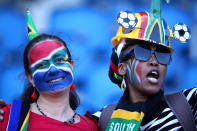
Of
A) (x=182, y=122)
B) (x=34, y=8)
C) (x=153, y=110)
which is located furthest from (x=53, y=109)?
(x=34, y=8)

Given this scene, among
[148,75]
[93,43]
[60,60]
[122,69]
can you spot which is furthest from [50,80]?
[93,43]

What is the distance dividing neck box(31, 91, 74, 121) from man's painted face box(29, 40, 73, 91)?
85 mm

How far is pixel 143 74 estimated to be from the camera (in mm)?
3564

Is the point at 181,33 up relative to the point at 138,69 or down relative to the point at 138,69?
up

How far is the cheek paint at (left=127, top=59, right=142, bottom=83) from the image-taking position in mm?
3587

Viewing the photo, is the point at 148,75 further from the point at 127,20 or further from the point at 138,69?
the point at 127,20

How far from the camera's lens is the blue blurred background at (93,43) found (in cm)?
566

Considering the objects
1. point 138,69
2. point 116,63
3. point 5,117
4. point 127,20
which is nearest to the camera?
point 5,117

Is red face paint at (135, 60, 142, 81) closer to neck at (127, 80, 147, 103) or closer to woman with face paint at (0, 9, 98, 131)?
neck at (127, 80, 147, 103)

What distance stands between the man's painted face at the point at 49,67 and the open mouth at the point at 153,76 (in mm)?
656

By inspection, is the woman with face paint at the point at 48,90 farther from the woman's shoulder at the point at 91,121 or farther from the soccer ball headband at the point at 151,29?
the soccer ball headband at the point at 151,29

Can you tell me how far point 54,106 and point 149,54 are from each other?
90 centimetres

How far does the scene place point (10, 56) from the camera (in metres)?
6.12

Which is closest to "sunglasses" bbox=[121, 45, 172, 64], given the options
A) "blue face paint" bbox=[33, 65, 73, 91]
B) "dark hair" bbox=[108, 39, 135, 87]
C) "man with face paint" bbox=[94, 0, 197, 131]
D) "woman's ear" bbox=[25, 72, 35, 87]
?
"man with face paint" bbox=[94, 0, 197, 131]
